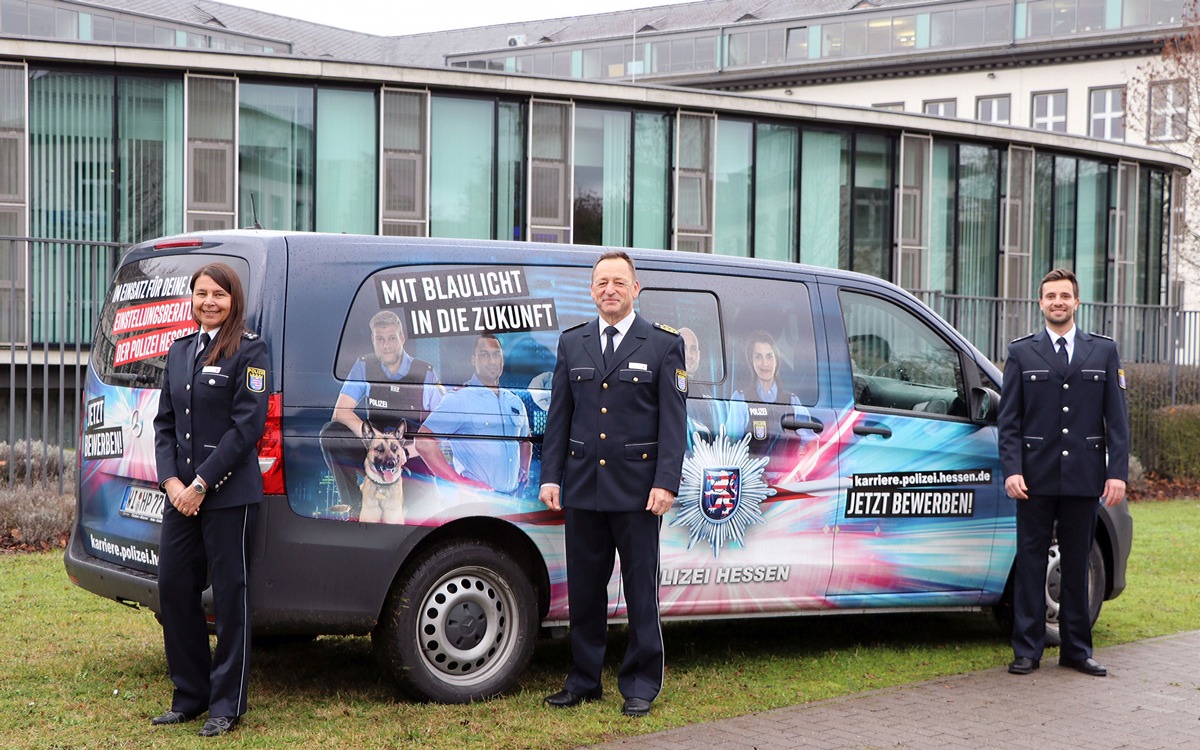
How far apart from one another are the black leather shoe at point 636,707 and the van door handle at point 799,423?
154 cm

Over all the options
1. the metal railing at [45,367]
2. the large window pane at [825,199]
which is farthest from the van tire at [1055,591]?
the large window pane at [825,199]

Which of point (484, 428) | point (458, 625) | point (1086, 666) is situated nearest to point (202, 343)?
point (484, 428)

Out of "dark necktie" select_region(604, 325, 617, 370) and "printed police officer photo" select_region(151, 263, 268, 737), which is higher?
"dark necktie" select_region(604, 325, 617, 370)

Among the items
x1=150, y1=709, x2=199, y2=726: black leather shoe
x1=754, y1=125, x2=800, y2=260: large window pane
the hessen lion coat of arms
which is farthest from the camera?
x1=754, y1=125, x2=800, y2=260: large window pane

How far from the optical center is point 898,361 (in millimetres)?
7094

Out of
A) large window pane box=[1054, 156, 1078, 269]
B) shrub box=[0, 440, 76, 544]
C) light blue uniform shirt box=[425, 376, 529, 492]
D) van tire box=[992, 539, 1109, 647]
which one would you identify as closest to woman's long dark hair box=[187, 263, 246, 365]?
light blue uniform shirt box=[425, 376, 529, 492]

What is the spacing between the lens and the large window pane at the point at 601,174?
21391 mm

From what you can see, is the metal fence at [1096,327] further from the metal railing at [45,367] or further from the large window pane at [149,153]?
the large window pane at [149,153]

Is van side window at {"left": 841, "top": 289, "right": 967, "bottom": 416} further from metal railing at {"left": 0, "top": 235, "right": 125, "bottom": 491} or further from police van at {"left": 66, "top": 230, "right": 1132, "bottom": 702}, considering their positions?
metal railing at {"left": 0, "top": 235, "right": 125, "bottom": 491}

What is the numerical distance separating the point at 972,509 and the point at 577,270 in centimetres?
260

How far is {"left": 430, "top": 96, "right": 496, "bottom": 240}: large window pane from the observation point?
→ 20344mm

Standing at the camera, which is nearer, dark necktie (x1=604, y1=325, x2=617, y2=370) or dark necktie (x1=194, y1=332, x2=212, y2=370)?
dark necktie (x1=194, y1=332, x2=212, y2=370)

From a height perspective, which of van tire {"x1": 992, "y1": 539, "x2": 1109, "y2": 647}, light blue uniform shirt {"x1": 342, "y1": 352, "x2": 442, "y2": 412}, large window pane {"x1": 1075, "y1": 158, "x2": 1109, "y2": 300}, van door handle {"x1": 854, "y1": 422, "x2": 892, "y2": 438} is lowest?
van tire {"x1": 992, "y1": 539, "x2": 1109, "y2": 647}

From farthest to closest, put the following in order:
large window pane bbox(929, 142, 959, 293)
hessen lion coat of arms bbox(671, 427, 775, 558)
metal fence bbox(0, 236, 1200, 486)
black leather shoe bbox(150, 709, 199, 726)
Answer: large window pane bbox(929, 142, 959, 293) → metal fence bbox(0, 236, 1200, 486) → hessen lion coat of arms bbox(671, 427, 775, 558) → black leather shoe bbox(150, 709, 199, 726)
